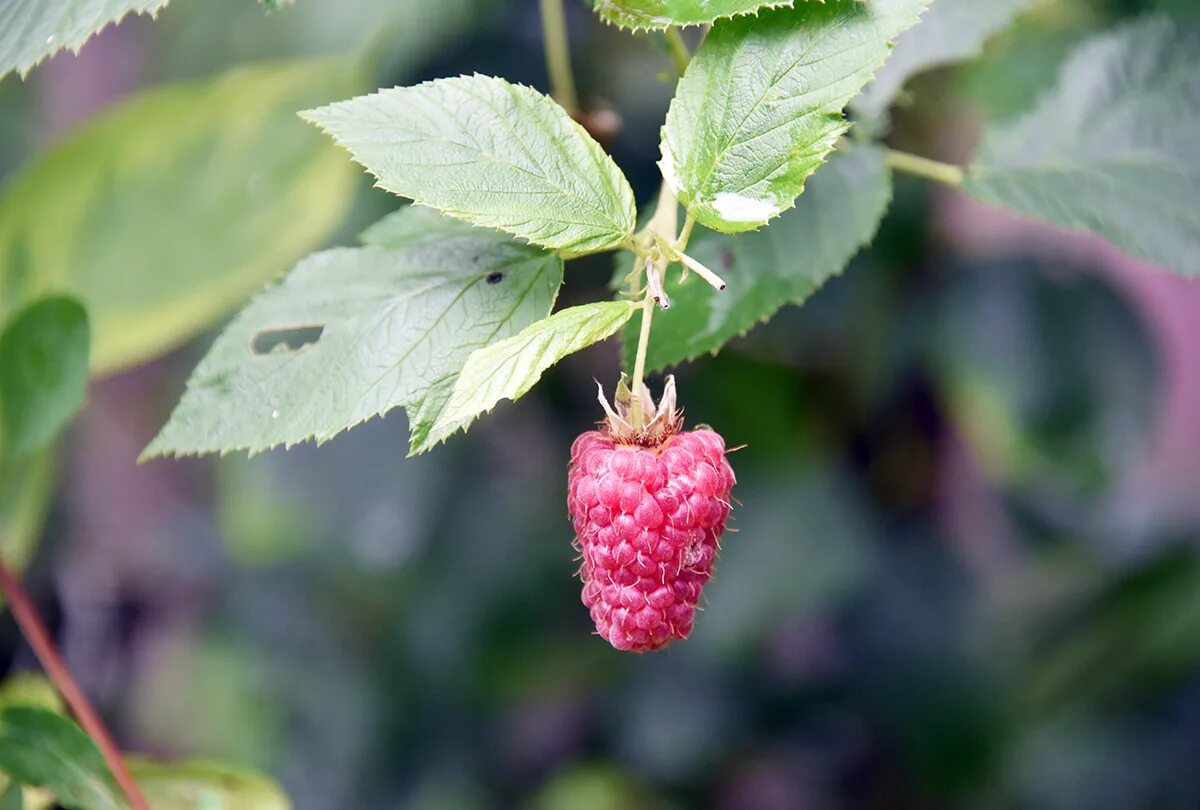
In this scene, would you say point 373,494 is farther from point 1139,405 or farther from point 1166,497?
point 1166,497

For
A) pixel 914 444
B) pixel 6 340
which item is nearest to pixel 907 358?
pixel 914 444

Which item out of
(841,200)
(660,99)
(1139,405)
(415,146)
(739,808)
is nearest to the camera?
(415,146)

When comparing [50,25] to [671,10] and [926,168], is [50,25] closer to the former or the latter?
[671,10]

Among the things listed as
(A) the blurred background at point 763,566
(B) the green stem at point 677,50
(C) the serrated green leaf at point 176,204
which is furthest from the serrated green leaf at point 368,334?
(A) the blurred background at point 763,566

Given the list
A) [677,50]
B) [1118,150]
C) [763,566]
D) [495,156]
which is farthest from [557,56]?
[763,566]

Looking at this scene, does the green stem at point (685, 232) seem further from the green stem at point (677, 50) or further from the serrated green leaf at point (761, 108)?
the green stem at point (677, 50)
